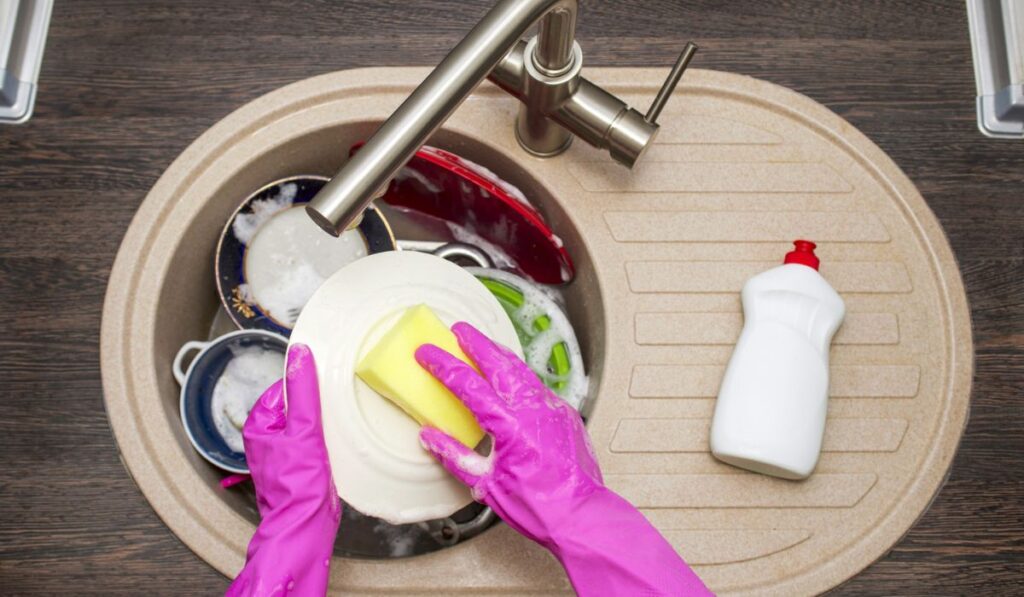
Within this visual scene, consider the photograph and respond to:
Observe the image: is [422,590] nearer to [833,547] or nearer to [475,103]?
[833,547]

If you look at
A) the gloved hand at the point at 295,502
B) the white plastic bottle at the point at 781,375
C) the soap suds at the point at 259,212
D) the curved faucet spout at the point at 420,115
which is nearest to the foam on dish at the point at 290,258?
the soap suds at the point at 259,212

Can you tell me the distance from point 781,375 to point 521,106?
44 cm

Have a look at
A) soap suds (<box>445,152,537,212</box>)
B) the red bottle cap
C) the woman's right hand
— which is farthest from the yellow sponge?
the red bottle cap

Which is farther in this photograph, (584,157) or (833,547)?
(584,157)

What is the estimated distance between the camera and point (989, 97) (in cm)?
97

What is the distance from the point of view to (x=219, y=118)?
3.14ft

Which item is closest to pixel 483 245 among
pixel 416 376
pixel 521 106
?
pixel 521 106

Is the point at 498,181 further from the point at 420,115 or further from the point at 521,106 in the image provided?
the point at 420,115

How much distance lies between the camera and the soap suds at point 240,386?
0.96 m

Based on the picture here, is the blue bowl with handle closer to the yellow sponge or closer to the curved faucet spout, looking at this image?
the yellow sponge

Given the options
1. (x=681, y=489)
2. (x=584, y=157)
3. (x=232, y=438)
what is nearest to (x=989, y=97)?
(x=584, y=157)

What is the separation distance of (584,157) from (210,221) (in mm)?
483

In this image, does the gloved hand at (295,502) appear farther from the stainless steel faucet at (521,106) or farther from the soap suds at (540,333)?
the soap suds at (540,333)

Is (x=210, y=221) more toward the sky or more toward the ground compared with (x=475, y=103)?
more toward the ground
